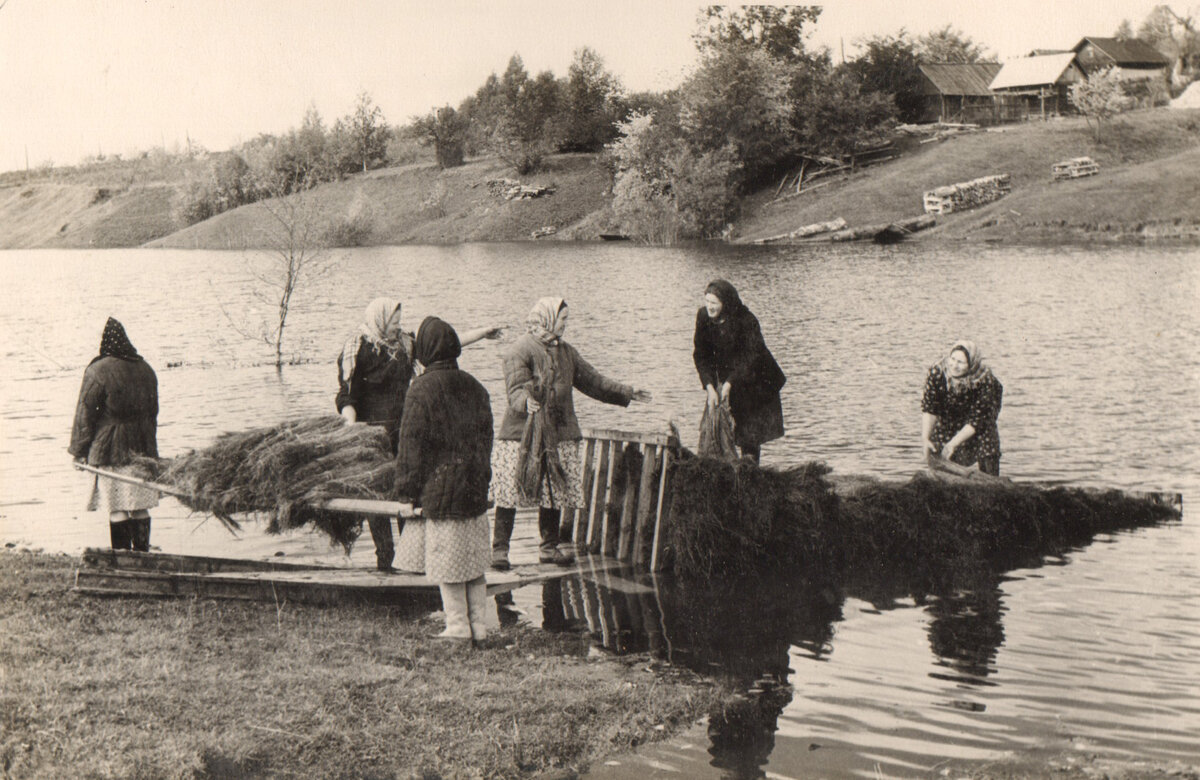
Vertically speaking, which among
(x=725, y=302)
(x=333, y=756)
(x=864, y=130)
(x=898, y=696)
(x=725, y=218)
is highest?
(x=864, y=130)

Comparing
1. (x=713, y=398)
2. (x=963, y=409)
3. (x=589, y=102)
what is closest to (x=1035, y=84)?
(x=589, y=102)

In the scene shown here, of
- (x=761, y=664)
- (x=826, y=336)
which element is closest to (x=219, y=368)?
(x=826, y=336)

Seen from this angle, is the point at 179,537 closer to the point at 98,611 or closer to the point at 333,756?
the point at 98,611

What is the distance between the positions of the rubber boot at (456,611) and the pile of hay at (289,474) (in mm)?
1180

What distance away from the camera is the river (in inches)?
278

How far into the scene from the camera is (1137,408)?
63.1 feet

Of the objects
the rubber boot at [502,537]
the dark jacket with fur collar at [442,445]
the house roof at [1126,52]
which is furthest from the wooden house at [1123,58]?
the dark jacket with fur collar at [442,445]

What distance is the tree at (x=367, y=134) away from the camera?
104m

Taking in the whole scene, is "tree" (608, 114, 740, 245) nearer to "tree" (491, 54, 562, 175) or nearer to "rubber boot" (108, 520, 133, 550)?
"tree" (491, 54, 562, 175)

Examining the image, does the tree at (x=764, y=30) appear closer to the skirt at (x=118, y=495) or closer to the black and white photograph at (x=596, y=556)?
the black and white photograph at (x=596, y=556)

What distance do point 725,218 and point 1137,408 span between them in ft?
181

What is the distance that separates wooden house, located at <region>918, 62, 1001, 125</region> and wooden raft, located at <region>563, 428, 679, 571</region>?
273 feet

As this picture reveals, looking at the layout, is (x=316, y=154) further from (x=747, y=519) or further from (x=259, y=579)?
(x=259, y=579)

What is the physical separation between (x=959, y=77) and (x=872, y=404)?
75.3 m
